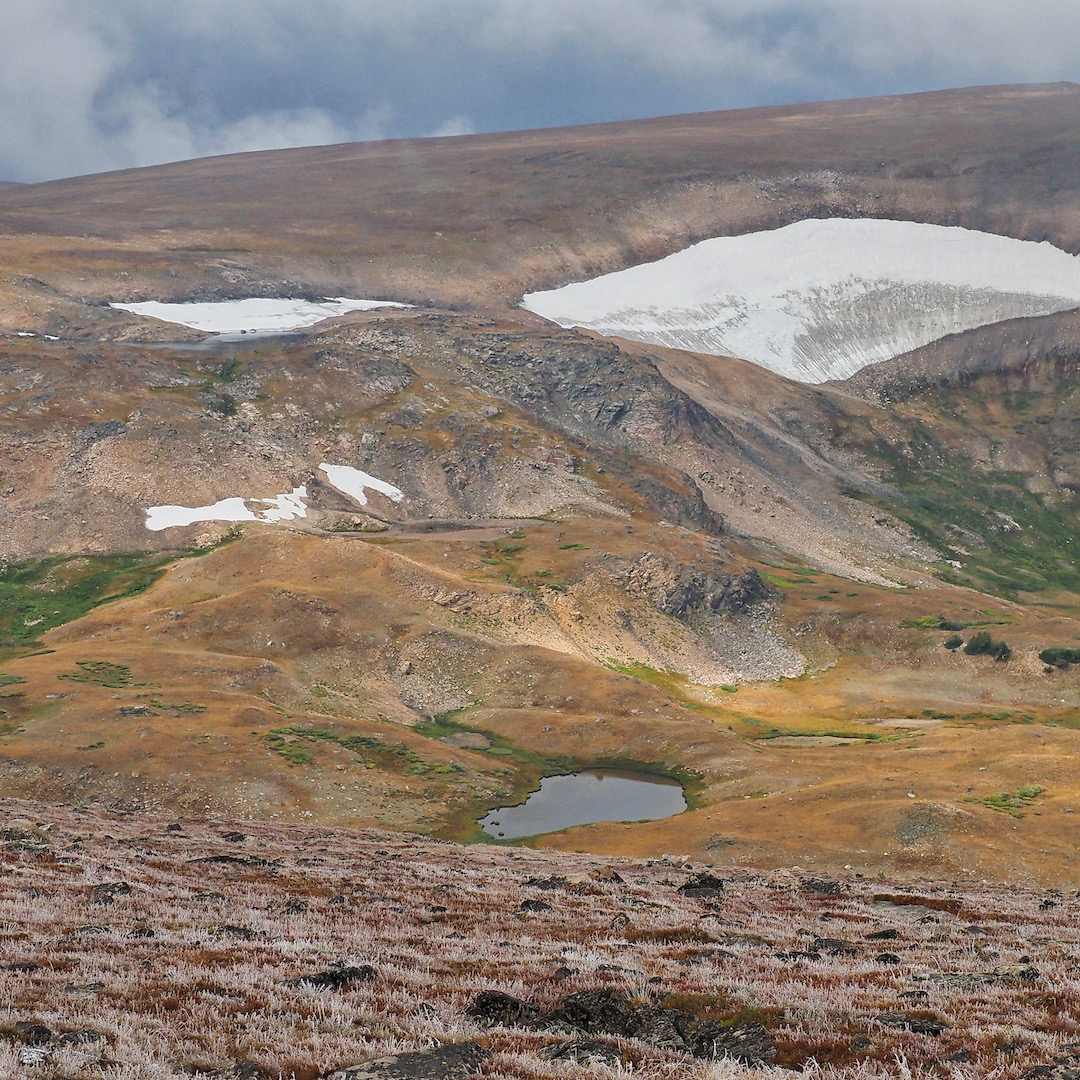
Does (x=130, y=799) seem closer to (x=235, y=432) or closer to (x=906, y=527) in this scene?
(x=235, y=432)

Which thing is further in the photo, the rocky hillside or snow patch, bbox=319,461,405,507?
snow patch, bbox=319,461,405,507

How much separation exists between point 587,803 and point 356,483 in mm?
84138

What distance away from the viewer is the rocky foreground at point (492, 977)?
12.6 metres

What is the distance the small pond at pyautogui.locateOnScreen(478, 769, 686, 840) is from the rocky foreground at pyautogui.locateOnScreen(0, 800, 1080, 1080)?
111ft

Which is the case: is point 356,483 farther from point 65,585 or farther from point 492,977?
point 492,977

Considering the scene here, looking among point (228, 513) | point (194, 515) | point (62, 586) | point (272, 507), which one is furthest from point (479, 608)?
point (62, 586)

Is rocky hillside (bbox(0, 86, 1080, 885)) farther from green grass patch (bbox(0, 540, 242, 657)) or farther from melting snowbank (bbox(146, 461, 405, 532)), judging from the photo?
melting snowbank (bbox(146, 461, 405, 532))

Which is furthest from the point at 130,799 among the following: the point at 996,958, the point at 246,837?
the point at 996,958

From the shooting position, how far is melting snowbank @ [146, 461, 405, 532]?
427 ft

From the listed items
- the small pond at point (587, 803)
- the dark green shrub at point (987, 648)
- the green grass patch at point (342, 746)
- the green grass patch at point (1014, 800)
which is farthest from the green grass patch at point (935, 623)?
the green grass patch at point (342, 746)

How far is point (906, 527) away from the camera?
189 m

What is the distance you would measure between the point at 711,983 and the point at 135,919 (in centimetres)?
1283

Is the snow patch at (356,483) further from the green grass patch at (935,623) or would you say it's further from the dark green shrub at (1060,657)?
the dark green shrub at (1060,657)

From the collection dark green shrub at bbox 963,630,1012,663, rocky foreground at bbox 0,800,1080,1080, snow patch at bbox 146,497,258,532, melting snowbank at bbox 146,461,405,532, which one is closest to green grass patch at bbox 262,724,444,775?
rocky foreground at bbox 0,800,1080,1080
